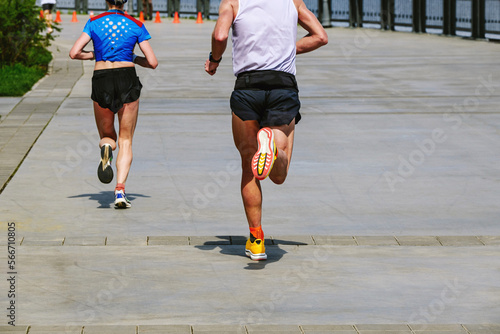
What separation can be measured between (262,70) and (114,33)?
2.02 meters

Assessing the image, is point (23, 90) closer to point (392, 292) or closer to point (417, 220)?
point (417, 220)

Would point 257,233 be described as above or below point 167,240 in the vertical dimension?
above

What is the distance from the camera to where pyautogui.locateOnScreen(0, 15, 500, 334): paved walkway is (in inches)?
193

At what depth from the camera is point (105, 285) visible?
5328 mm

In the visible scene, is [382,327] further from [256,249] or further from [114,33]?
[114,33]

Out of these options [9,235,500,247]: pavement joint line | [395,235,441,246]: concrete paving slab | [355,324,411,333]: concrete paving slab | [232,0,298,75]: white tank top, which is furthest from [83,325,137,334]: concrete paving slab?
[395,235,441,246]: concrete paving slab

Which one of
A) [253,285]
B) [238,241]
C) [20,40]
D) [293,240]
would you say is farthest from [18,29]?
[253,285]

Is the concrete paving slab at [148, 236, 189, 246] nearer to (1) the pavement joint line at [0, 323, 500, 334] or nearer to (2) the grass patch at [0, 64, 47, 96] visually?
(1) the pavement joint line at [0, 323, 500, 334]

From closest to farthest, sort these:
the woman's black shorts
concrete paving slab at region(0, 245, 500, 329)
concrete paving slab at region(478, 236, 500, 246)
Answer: concrete paving slab at region(0, 245, 500, 329) < concrete paving slab at region(478, 236, 500, 246) < the woman's black shorts

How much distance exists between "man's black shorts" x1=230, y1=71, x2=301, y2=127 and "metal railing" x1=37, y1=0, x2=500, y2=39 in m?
21.6

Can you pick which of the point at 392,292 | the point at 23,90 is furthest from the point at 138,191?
the point at 23,90

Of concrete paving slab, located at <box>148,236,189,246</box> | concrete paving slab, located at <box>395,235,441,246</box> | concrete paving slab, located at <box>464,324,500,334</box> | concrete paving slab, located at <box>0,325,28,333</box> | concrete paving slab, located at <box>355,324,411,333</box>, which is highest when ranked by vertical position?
concrete paving slab, located at <box>0,325,28,333</box>

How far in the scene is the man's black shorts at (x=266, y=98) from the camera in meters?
5.85

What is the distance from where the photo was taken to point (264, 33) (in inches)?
230
